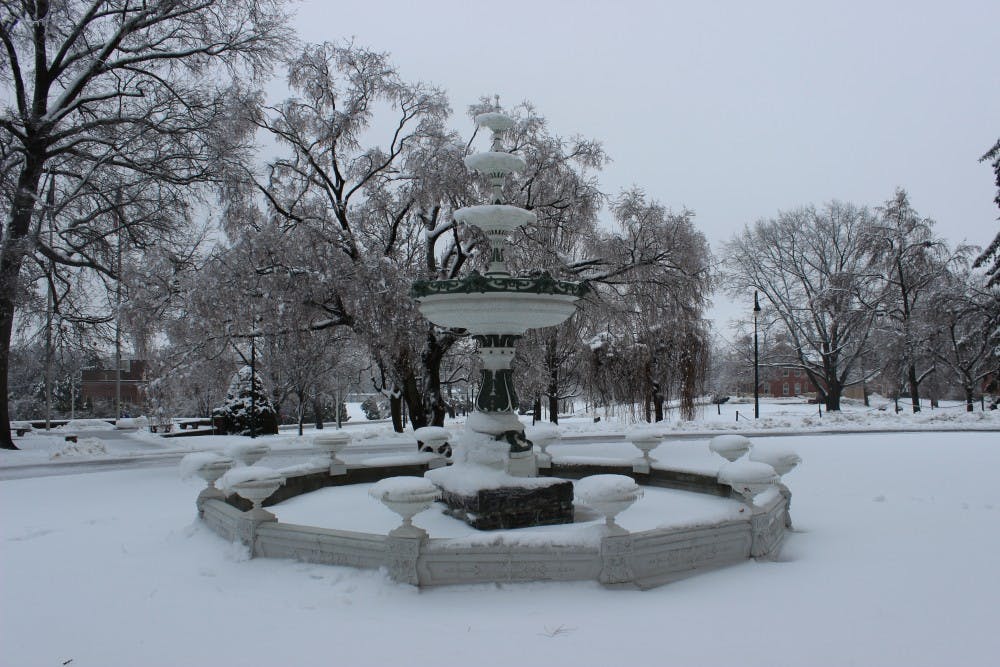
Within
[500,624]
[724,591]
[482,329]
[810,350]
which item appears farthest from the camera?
[810,350]

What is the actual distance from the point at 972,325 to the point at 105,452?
118 ft

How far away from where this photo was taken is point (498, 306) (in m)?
7.28

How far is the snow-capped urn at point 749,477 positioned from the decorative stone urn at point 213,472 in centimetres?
558

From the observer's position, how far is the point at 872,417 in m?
27.6

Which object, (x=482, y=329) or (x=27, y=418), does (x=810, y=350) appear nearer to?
(x=482, y=329)

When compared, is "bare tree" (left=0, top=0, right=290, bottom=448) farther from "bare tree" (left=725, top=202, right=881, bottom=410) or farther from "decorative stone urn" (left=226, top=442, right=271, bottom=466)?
"bare tree" (left=725, top=202, right=881, bottom=410)

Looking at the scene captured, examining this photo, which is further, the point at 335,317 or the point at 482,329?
the point at 335,317

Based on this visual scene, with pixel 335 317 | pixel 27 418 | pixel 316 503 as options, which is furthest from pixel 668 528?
pixel 27 418

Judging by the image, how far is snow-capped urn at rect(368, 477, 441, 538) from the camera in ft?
16.9

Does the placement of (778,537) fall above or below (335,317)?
below

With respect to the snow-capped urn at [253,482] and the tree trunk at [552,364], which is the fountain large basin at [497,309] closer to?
the snow-capped urn at [253,482]

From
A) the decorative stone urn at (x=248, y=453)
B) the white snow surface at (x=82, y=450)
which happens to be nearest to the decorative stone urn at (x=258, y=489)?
the decorative stone urn at (x=248, y=453)

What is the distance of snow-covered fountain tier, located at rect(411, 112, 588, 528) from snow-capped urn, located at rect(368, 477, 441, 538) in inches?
66.2

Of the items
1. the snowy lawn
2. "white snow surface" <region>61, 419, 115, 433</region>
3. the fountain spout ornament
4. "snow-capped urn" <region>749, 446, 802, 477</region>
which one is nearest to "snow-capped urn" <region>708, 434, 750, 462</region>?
"snow-capped urn" <region>749, 446, 802, 477</region>
